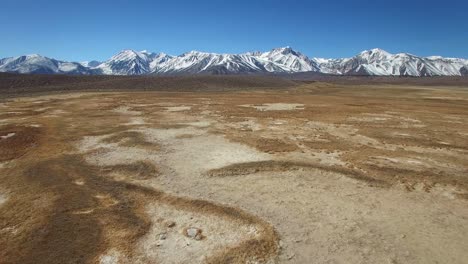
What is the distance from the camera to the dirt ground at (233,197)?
14.2m

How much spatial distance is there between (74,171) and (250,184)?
39.9 feet

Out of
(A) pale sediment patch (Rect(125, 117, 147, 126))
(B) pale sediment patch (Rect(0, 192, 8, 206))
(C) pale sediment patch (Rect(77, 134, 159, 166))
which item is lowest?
(B) pale sediment patch (Rect(0, 192, 8, 206))

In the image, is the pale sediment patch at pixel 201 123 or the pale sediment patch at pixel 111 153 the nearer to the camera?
the pale sediment patch at pixel 111 153

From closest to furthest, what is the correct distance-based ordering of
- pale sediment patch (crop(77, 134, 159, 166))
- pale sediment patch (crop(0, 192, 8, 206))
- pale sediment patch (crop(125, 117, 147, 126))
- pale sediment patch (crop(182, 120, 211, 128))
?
pale sediment patch (crop(0, 192, 8, 206)), pale sediment patch (crop(77, 134, 159, 166)), pale sediment patch (crop(182, 120, 211, 128)), pale sediment patch (crop(125, 117, 147, 126))

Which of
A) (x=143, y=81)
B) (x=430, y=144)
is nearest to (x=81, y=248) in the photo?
(x=430, y=144)

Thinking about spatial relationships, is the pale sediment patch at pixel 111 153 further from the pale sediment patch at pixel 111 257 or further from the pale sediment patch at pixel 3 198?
the pale sediment patch at pixel 111 257

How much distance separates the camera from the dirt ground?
559 inches

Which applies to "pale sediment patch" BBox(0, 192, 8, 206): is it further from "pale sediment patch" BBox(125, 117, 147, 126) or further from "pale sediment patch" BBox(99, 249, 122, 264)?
"pale sediment patch" BBox(125, 117, 147, 126)

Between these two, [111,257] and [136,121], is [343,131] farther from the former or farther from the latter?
[111,257]

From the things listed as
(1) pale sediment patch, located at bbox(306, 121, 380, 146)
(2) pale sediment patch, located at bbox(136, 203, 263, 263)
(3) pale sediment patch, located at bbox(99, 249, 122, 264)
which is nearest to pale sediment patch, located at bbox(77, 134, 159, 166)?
(2) pale sediment patch, located at bbox(136, 203, 263, 263)

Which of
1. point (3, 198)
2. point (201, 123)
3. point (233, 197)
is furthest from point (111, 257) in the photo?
point (201, 123)

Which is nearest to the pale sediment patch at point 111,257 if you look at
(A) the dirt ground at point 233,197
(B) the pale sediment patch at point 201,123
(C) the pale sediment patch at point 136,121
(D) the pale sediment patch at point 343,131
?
(A) the dirt ground at point 233,197

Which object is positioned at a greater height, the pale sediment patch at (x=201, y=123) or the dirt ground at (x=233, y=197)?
the pale sediment patch at (x=201, y=123)

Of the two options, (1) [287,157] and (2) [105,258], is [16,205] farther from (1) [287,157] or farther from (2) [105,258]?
(1) [287,157]
